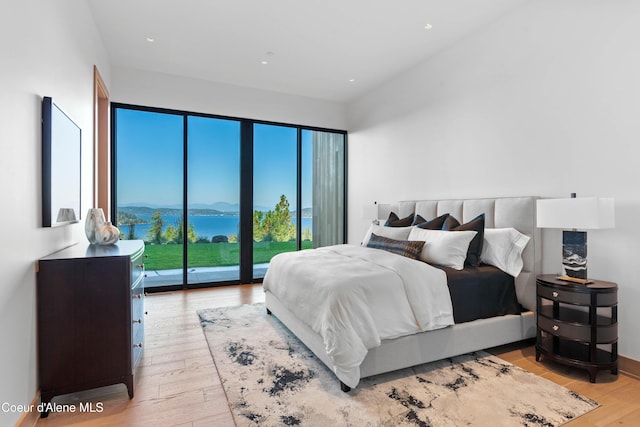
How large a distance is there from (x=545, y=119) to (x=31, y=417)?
13.8ft

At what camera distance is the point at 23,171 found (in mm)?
1814

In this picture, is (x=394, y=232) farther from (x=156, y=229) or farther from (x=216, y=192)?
(x=156, y=229)

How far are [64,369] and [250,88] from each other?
4.47m

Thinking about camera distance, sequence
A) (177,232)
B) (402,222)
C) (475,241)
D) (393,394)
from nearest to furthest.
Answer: (393,394)
(475,241)
(402,222)
(177,232)

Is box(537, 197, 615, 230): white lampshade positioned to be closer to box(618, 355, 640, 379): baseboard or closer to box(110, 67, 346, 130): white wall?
box(618, 355, 640, 379): baseboard

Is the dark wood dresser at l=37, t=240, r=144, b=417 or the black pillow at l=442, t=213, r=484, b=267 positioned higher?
the black pillow at l=442, t=213, r=484, b=267

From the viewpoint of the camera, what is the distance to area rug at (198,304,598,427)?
1.93m

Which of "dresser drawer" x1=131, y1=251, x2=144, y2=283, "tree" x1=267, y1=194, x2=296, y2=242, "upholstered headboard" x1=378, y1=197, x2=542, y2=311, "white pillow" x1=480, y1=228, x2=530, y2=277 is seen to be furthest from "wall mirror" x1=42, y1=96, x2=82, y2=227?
"upholstered headboard" x1=378, y1=197, x2=542, y2=311

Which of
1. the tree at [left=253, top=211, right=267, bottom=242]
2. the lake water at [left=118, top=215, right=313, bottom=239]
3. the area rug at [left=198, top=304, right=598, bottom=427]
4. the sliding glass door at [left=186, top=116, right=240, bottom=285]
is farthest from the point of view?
the tree at [left=253, top=211, right=267, bottom=242]

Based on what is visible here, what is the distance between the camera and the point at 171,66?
4586mm

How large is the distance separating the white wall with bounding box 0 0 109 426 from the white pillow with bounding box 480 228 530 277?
3.33 metres

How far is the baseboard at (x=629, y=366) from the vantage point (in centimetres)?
243

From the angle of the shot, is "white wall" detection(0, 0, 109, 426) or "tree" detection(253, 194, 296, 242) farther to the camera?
"tree" detection(253, 194, 296, 242)

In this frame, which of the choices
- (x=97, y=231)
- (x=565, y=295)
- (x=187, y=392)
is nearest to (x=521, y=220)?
(x=565, y=295)
